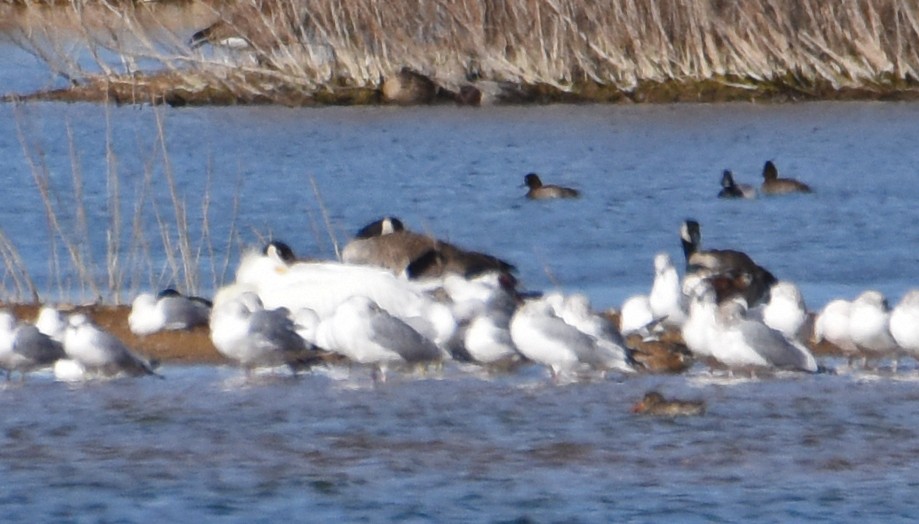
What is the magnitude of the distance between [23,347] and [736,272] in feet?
15.2

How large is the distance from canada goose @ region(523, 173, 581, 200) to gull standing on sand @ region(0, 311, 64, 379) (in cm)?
971

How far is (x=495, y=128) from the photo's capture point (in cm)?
2812

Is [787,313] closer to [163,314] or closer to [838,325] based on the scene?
[838,325]

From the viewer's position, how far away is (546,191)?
1980 centimetres

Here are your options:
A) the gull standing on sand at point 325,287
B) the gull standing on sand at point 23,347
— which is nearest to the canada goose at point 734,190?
the gull standing on sand at point 325,287

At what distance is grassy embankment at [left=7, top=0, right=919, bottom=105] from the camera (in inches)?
1143

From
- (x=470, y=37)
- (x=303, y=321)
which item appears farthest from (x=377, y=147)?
(x=303, y=321)

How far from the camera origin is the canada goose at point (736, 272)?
12.5 m

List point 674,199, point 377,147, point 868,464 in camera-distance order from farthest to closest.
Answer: point 377,147
point 674,199
point 868,464

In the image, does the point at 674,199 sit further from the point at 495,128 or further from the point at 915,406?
the point at 915,406

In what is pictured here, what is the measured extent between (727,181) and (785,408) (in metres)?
11.2

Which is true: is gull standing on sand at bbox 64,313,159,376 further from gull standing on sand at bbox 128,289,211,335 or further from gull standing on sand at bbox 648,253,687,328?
gull standing on sand at bbox 648,253,687,328

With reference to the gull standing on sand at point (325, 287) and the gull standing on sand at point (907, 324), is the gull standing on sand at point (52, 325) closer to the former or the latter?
the gull standing on sand at point (325, 287)

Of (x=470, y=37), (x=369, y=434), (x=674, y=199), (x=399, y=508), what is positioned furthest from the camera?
(x=470, y=37)
